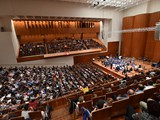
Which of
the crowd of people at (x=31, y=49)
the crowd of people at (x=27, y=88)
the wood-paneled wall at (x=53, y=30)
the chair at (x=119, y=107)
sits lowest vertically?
the crowd of people at (x=27, y=88)

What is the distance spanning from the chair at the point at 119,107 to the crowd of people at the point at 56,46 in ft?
30.1

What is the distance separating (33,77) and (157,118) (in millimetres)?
6734

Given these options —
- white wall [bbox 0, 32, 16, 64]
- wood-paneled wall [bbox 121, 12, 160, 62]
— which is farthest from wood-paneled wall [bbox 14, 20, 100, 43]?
wood-paneled wall [bbox 121, 12, 160, 62]

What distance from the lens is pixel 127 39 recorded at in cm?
1228

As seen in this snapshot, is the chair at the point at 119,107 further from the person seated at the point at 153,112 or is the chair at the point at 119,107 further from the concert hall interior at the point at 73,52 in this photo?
the person seated at the point at 153,112

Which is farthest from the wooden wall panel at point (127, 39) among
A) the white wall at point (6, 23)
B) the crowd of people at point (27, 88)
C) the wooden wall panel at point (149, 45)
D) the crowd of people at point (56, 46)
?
the white wall at point (6, 23)

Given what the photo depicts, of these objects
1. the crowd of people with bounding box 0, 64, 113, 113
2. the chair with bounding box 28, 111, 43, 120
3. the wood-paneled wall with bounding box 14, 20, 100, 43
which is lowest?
the crowd of people with bounding box 0, 64, 113, 113

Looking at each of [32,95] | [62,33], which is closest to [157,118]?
[32,95]

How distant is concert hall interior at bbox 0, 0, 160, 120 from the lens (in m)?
4.52

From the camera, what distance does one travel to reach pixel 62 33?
510 inches

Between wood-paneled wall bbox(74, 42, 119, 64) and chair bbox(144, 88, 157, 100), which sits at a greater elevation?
chair bbox(144, 88, 157, 100)

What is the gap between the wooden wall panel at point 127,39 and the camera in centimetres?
1164

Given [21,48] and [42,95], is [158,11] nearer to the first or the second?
[42,95]

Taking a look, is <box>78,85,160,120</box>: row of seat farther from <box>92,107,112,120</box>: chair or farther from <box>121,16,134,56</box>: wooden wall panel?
<box>121,16,134,56</box>: wooden wall panel
